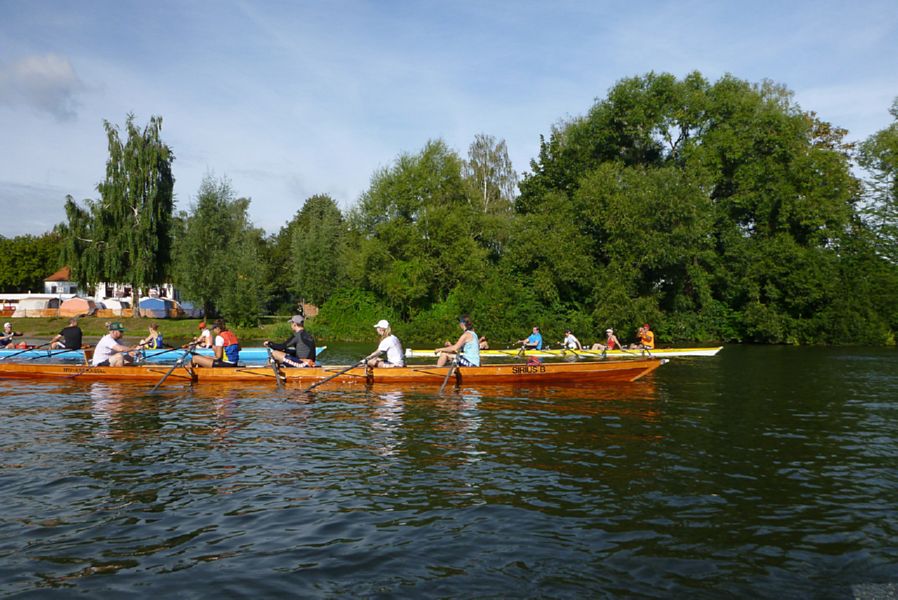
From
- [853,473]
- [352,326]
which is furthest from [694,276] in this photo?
[853,473]

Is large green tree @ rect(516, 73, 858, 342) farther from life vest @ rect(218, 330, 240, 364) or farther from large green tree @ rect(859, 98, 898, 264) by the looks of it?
life vest @ rect(218, 330, 240, 364)

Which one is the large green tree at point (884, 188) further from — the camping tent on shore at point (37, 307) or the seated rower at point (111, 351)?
the camping tent on shore at point (37, 307)

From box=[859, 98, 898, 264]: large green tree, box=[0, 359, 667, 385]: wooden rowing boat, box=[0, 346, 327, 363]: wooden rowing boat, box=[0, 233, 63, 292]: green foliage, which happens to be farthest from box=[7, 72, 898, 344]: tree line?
box=[0, 233, 63, 292]: green foliage

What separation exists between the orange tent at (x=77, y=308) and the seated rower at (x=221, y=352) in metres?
52.1

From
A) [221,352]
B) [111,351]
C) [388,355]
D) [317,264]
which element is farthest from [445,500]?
[317,264]

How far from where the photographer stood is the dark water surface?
6.58 m

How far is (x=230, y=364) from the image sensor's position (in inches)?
848

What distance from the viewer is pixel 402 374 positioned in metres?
19.9

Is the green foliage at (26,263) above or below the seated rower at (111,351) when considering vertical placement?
above

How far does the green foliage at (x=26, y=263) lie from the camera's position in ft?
292

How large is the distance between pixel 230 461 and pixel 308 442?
71.5 inches

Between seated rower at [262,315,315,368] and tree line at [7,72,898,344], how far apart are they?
26.1m

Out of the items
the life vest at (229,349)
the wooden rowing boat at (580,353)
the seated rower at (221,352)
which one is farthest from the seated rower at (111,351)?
the wooden rowing boat at (580,353)

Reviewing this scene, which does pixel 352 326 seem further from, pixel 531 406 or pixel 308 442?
pixel 308 442
